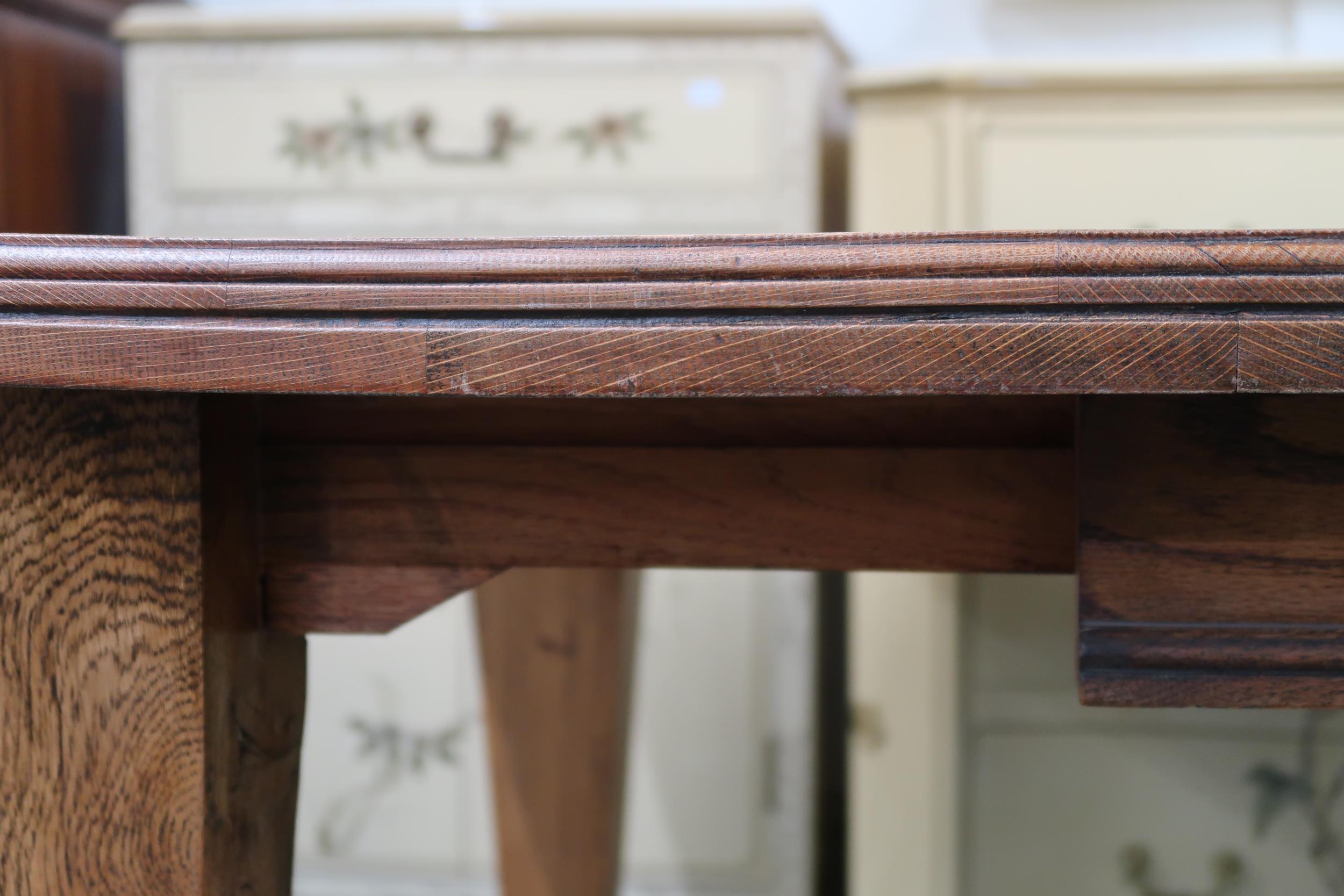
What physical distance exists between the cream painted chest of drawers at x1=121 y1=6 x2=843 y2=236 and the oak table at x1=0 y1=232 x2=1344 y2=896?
0.63 m

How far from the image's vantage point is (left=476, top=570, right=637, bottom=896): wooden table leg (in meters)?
0.70

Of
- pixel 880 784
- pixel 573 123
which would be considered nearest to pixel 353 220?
pixel 573 123

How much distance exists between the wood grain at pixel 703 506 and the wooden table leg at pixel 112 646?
0.04m

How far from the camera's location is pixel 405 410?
306mm

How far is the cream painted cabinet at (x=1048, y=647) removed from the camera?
0.83 meters

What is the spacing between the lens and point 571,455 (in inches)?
11.9

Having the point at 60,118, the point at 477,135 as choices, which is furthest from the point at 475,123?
the point at 60,118

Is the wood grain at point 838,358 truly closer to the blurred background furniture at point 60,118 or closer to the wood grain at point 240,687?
the wood grain at point 240,687

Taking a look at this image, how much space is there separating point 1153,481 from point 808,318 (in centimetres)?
10

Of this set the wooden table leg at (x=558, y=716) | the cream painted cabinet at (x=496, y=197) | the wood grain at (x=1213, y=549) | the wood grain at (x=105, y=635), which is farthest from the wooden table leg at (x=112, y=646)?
the cream painted cabinet at (x=496, y=197)

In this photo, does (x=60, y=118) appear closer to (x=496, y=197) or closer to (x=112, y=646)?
(x=496, y=197)

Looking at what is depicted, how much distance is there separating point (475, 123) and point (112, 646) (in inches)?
28.5

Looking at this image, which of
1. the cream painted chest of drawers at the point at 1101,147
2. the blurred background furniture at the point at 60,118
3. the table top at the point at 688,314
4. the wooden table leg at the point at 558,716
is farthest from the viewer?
the blurred background furniture at the point at 60,118

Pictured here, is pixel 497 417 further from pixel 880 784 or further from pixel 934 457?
pixel 880 784
